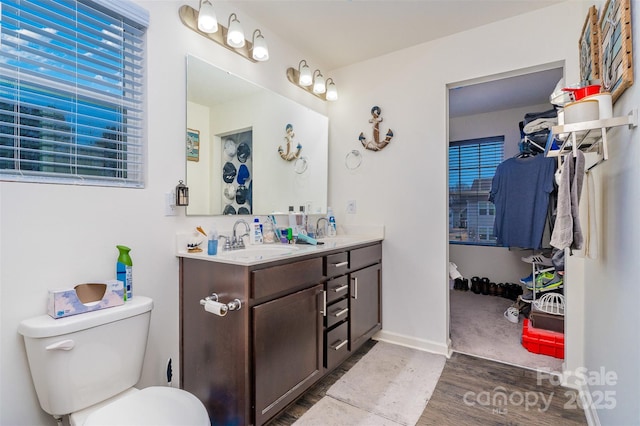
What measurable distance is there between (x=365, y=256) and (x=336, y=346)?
0.71m

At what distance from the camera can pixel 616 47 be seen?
3.93 feet

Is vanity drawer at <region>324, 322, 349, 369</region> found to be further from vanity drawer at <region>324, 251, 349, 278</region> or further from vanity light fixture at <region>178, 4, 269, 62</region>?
vanity light fixture at <region>178, 4, 269, 62</region>

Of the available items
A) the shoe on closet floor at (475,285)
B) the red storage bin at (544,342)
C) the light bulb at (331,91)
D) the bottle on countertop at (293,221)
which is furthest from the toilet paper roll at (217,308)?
the shoe on closet floor at (475,285)

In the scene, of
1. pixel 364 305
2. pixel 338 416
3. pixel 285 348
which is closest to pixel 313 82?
pixel 364 305

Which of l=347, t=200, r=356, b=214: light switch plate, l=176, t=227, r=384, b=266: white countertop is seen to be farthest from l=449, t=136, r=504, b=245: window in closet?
l=176, t=227, r=384, b=266: white countertop

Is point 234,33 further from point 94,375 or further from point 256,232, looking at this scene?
point 94,375

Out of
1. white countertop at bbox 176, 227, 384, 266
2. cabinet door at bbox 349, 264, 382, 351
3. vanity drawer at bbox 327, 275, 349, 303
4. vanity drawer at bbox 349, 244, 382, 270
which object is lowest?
cabinet door at bbox 349, 264, 382, 351

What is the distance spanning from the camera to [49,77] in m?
1.30

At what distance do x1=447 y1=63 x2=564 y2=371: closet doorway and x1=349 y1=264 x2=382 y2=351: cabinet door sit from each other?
2.46ft

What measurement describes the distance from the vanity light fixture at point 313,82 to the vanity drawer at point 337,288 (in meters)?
1.65

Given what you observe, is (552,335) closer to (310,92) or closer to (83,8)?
(310,92)

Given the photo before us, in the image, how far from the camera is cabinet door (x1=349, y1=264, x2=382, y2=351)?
2.23 meters

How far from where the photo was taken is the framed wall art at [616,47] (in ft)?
3.57

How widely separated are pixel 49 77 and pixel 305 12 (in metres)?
1.56
